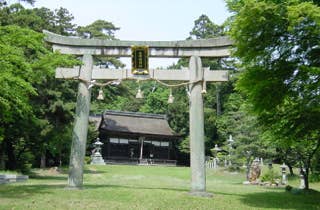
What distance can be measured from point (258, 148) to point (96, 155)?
58.9ft

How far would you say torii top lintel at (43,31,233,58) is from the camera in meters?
12.1

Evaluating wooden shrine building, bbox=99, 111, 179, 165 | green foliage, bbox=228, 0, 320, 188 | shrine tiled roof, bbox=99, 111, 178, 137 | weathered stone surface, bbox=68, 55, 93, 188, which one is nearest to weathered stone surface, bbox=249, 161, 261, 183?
green foliage, bbox=228, 0, 320, 188

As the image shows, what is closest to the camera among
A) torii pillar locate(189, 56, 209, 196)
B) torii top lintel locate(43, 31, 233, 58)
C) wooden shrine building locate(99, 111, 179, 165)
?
torii pillar locate(189, 56, 209, 196)

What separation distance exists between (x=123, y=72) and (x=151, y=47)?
1423mm

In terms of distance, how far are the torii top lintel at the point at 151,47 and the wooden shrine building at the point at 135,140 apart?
24762mm

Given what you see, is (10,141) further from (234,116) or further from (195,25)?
(195,25)

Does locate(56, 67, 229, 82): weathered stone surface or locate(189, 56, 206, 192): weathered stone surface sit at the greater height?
locate(56, 67, 229, 82): weathered stone surface

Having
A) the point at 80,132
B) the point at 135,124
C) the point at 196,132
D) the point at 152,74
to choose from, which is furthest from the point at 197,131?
the point at 135,124

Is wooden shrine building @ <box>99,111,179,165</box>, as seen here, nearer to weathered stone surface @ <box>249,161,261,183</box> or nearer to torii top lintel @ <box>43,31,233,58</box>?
weathered stone surface @ <box>249,161,261,183</box>

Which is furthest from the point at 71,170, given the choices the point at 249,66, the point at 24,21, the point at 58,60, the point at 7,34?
the point at 24,21

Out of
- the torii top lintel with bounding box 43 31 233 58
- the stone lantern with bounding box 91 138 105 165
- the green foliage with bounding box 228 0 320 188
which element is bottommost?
the stone lantern with bounding box 91 138 105 165

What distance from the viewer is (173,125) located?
45.0 m

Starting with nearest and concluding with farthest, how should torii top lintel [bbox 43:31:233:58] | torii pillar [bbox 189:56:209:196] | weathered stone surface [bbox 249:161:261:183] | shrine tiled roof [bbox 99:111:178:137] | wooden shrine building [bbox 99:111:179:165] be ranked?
torii pillar [bbox 189:56:209:196] → torii top lintel [bbox 43:31:233:58] → weathered stone surface [bbox 249:161:261:183] → wooden shrine building [bbox 99:111:179:165] → shrine tiled roof [bbox 99:111:178:137]

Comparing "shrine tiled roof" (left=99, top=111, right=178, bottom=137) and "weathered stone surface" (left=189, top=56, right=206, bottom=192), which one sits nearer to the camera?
"weathered stone surface" (left=189, top=56, right=206, bottom=192)
